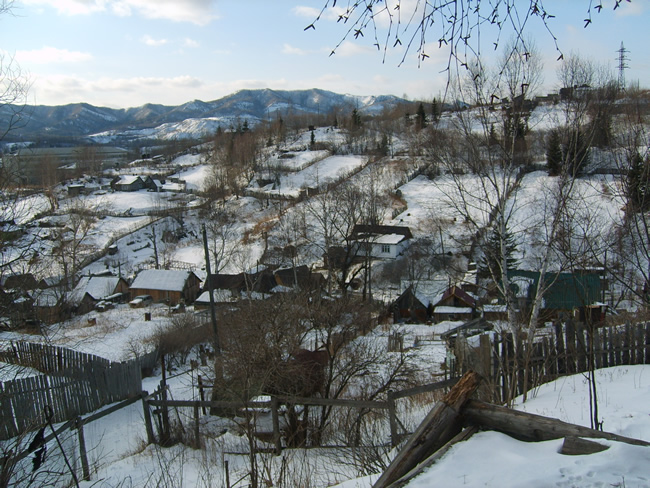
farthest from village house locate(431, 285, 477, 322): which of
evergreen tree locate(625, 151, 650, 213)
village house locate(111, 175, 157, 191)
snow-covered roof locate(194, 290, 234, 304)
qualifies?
village house locate(111, 175, 157, 191)

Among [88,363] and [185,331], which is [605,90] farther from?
[185,331]

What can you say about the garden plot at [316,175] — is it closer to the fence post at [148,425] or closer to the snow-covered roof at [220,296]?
the snow-covered roof at [220,296]

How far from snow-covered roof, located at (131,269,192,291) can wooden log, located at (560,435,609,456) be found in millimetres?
30959

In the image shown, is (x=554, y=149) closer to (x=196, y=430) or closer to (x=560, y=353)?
(x=560, y=353)

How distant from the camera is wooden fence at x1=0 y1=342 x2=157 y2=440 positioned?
27.1 feet

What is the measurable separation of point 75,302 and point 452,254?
25261 mm

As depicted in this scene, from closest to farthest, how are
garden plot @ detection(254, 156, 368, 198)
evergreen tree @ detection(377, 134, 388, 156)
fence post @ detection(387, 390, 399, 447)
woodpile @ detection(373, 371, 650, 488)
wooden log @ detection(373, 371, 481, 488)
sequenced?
woodpile @ detection(373, 371, 650, 488), wooden log @ detection(373, 371, 481, 488), fence post @ detection(387, 390, 399, 447), garden plot @ detection(254, 156, 368, 198), evergreen tree @ detection(377, 134, 388, 156)

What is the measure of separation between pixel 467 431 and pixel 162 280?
104ft

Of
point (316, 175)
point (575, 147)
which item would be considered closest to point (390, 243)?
point (316, 175)

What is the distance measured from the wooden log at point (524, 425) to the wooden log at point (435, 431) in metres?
0.10

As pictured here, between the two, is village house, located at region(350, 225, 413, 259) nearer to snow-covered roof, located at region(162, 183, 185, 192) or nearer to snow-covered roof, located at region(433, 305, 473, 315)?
snow-covered roof, located at region(433, 305, 473, 315)

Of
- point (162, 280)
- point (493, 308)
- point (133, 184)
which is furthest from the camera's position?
point (133, 184)

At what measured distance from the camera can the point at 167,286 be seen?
3155 cm

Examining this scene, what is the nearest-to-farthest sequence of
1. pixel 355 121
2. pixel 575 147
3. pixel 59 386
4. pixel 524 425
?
pixel 524 425
pixel 575 147
pixel 59 386
pixel 355 121
